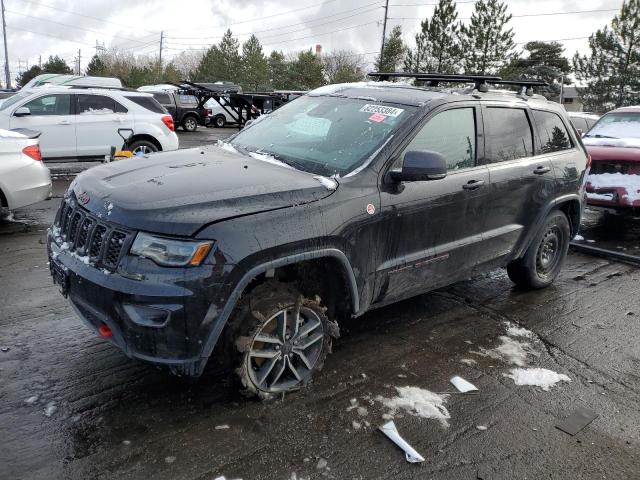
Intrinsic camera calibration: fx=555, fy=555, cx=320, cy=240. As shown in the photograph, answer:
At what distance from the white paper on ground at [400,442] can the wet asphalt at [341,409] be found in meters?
0.04

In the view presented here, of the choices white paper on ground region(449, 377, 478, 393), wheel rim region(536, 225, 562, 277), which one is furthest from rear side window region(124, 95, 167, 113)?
white paper on ground region(449, 377, 478, 393)

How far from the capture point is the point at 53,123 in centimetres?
1080

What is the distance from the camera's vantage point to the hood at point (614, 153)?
7.52 meters

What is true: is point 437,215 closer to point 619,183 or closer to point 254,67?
point 619,183

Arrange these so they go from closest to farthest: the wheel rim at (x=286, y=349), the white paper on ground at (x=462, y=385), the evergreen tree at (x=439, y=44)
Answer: the wheel rim at (x=286, y=349) < the white paper on ground at (x=462, y=385) < the evergreen tree at (x=439, y=44)

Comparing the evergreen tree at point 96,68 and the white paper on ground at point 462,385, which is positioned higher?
the evergreen tree at point 96,68

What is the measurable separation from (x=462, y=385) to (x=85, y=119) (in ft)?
32.5

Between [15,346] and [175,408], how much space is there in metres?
1.44

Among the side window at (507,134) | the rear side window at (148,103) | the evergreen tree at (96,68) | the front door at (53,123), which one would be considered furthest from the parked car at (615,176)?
the evergreen tree at (96,68)

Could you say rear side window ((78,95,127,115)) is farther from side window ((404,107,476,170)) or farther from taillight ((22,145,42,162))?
side window ((404,107,476,170))

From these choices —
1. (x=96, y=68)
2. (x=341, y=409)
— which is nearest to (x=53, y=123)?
(x=341, y=409)

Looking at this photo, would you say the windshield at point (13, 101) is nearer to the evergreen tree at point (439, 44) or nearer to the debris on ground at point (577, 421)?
the debris on ground at point (577, 421)

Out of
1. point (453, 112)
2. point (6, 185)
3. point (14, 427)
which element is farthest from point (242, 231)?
point (6, 185)

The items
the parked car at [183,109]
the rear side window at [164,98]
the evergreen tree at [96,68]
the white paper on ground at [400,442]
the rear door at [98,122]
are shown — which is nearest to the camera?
the white paper on ground at [400,442]
